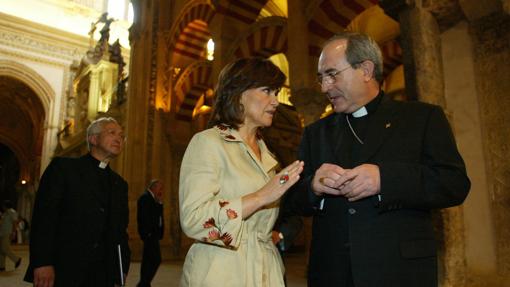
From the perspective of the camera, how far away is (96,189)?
2631mm

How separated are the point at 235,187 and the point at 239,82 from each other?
415 mm

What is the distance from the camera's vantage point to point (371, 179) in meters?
1.29

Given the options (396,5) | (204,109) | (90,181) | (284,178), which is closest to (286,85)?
(204,109)

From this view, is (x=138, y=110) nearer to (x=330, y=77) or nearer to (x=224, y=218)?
(x=330, y=77)

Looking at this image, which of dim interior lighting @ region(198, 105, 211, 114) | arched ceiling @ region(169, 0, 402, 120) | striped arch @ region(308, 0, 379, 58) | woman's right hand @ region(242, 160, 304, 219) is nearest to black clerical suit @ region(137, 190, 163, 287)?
arched ceiling @ region(169, 0, 402, 120)

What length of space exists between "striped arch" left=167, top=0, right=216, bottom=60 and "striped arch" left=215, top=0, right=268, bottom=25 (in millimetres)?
1409

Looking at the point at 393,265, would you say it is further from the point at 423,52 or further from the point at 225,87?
the point at 423,52

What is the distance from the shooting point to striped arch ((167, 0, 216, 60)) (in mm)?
10027

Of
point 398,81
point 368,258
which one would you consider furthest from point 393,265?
point 398,81

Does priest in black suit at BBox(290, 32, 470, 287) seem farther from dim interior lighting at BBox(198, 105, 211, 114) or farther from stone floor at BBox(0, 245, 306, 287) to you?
dim interior lighting at BBox(198, 105, 211, 114)

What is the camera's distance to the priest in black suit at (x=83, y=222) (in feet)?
7.62

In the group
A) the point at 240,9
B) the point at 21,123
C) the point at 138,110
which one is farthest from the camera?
the point at 21,123

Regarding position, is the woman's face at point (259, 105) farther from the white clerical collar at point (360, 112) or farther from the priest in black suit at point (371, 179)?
the white clerical collar at point (360, 112)

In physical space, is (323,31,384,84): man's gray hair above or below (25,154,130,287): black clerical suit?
above
